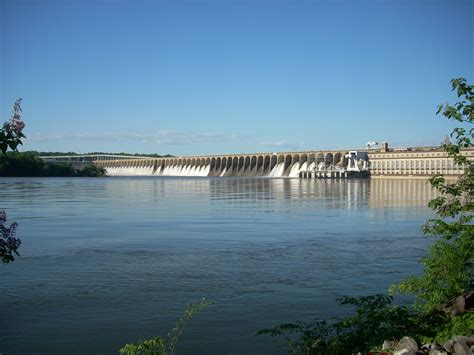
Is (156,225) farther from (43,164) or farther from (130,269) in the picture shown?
(43,164)

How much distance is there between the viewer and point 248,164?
145 metres

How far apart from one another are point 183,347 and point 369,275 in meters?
5.89

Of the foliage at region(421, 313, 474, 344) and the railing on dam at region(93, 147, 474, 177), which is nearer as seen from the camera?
the foliage at region(421, 313, 474, 344)

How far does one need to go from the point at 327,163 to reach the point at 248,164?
25.8m

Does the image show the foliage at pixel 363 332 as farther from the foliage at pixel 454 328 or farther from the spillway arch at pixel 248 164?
the spillway arch at pixel 248 164

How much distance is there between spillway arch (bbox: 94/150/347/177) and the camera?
5032 inches

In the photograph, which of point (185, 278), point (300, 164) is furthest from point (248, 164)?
point (185, 278)

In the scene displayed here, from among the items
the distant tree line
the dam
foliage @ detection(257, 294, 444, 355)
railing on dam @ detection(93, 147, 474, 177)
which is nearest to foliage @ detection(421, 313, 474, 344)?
foliage @ detection(257, 294, 444, 355)

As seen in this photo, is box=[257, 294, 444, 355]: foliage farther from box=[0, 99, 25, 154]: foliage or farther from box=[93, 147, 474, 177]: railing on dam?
box=[93, 147, 474, 177]: railing on dam

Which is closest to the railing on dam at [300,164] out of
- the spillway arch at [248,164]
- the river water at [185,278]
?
the spillway arch at [248,164]

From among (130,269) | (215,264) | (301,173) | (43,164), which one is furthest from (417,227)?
(43,164)

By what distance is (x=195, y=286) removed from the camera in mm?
11188

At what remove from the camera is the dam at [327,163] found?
107 metres

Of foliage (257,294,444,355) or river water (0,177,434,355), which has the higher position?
foliage (257,294,444,355)
